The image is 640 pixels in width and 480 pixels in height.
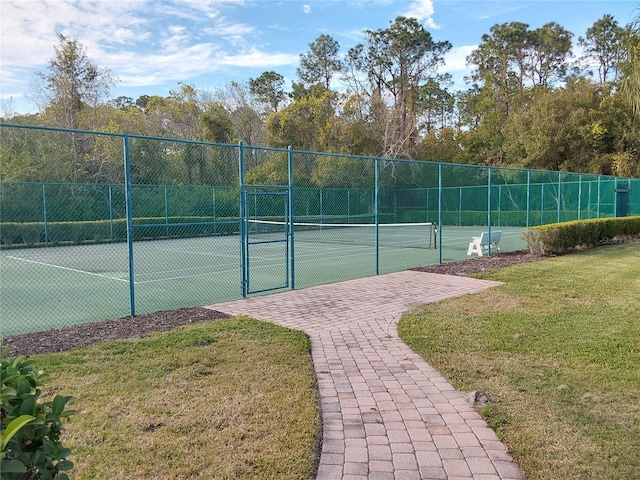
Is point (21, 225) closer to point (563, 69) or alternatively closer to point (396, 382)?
point (396, 382)

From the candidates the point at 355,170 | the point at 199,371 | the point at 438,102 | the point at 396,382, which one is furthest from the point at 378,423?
the point at 438,102

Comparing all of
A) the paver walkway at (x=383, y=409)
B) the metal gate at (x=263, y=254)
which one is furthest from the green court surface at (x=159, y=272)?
the paver walkway at (x=383, y=409)

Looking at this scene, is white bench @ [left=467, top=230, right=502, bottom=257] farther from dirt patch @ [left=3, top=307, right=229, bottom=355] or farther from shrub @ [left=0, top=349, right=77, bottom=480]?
shrub @ [left=0, top=349, right=77, bottom=480]

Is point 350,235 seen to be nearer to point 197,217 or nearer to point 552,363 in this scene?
point 197,217

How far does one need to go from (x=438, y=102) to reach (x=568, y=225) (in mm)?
29346

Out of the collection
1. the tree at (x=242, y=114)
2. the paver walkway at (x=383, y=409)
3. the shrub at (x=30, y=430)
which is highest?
the tree at (x=242, y=114)

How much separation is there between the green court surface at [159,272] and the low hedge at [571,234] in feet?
7.03

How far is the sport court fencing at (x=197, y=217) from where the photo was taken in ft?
26.3

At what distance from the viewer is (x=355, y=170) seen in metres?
25.9

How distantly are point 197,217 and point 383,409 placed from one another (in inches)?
684

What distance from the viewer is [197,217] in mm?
19844

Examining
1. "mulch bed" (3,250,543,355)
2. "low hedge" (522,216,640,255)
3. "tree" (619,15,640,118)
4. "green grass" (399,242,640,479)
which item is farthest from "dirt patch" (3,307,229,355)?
→ "low hedge" (522,216,640,255)

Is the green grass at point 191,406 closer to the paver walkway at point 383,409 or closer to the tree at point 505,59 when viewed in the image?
the paver walkway at point 383,409

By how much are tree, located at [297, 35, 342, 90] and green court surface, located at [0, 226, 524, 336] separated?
24.2m
